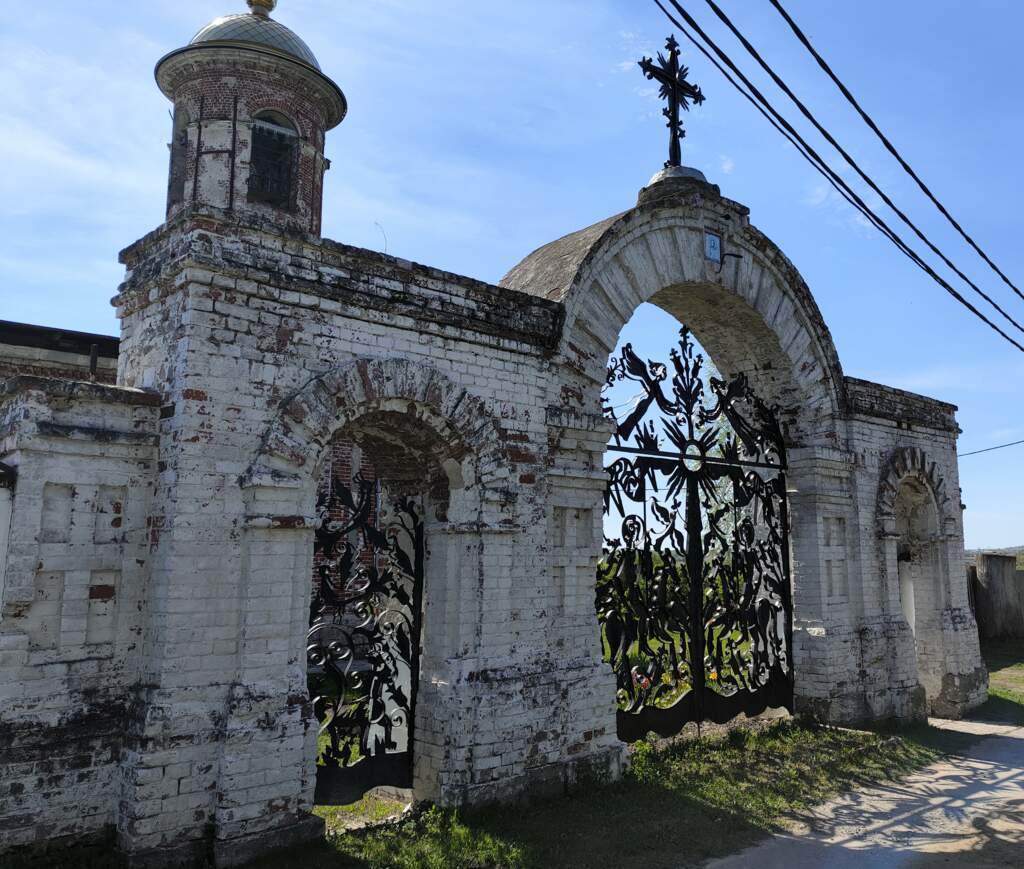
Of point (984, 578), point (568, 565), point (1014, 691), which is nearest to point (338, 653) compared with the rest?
point (568, 565)

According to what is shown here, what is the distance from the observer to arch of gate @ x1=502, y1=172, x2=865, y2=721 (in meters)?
7.09

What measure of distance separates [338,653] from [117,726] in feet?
4.99

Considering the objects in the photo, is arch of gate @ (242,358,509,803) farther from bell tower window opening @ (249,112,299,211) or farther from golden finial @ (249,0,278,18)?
golden finial @ (249,0,278,18)

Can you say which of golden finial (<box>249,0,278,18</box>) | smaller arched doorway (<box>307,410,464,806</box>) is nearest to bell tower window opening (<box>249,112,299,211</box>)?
golden finial (<box>249,0,278,18</box>)

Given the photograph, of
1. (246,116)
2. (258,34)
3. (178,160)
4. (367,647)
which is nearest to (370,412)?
(367,647)

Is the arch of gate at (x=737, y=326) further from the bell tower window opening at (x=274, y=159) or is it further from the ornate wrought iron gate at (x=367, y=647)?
the bell tower window opening at (x=274, y=159)

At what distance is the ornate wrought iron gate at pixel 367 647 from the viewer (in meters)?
5.62

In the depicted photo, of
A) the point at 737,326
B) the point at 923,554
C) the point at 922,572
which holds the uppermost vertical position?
the point at 737,326

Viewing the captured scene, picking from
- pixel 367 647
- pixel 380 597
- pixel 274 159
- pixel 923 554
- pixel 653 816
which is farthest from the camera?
pixel 274 159

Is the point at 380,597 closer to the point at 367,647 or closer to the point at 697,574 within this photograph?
the point at 367,647

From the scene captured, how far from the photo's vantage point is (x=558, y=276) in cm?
707

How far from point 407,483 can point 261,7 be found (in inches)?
506

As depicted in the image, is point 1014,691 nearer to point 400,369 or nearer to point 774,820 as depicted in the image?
point 774,820

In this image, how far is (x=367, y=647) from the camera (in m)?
5.98
